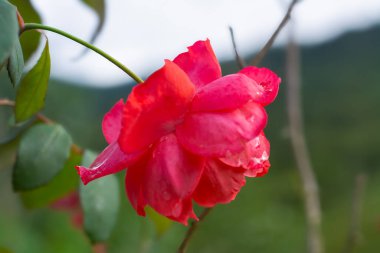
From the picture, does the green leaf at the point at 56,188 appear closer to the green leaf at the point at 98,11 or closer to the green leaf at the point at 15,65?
the green leaf at the point at 98,11

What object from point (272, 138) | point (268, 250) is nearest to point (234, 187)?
point (268, 250)

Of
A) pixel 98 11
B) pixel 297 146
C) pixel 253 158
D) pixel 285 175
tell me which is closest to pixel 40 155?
pixel 98 11

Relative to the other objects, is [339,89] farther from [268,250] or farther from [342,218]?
[268,250]

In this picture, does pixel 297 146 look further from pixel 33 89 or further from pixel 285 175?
pixel 285 175

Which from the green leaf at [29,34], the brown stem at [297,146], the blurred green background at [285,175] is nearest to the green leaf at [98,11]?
the green leaf at [29,34]

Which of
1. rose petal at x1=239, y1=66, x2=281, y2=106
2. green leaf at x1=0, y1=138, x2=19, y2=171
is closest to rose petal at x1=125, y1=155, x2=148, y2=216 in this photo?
rose petal at x1=239, y1=66, x2=281, y2=106

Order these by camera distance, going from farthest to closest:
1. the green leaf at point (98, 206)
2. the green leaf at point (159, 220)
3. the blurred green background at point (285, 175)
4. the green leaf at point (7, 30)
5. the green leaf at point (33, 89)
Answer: the blurred green background at point (285, 175), the green leaf at point (159, 220), the green leaf at point (98, 206), the green leaf at point (33, 89), the green leaf at point (7, 30)

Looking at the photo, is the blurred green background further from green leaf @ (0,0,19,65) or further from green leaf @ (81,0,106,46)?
green leaf @ (0,0,19,65)
